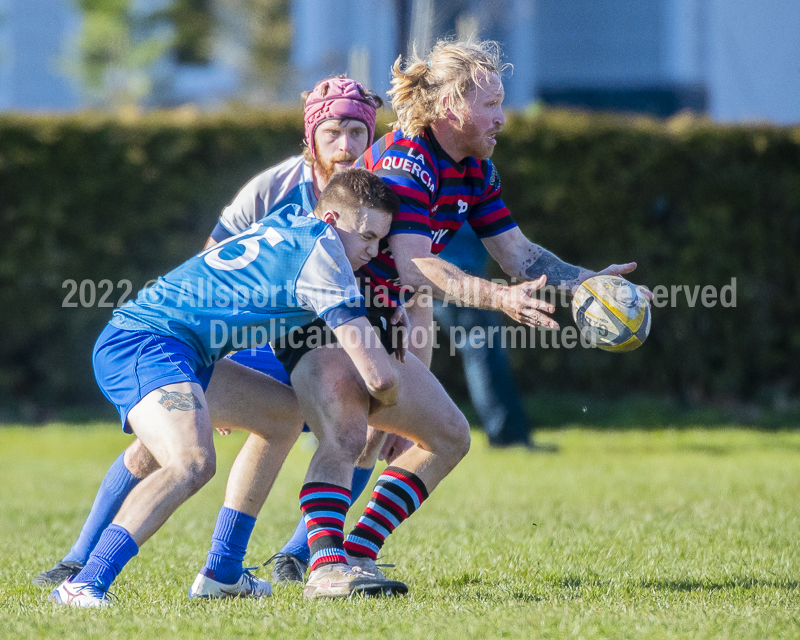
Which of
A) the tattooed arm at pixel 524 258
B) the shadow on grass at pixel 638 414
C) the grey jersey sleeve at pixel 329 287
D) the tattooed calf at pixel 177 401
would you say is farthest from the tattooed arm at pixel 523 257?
the shadow on grass at pixel 638 414

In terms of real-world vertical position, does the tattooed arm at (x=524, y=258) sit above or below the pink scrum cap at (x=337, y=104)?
below

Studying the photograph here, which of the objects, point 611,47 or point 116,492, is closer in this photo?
point 116,492

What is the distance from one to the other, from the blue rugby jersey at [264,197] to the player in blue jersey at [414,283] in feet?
2.03

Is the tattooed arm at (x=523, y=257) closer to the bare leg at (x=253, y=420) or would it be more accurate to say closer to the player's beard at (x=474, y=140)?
the player's beard at (x=474, y=140)

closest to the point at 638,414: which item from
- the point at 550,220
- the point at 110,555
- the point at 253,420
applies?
the point at 550,220

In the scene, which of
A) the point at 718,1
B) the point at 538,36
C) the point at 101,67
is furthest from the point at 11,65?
the point at 718,1

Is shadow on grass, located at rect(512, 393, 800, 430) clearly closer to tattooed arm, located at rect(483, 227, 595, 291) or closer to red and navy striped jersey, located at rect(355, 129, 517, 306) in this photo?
tattooed arm, located at rect(483, 227, 595, 291)

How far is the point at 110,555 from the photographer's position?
135 inches

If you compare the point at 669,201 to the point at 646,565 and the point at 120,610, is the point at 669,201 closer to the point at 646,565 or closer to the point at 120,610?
the point at 646,565

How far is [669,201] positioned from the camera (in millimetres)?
10844

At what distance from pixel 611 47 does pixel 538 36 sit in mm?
1652

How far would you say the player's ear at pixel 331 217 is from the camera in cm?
373

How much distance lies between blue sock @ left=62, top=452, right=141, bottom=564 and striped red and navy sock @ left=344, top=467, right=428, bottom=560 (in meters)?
0.99

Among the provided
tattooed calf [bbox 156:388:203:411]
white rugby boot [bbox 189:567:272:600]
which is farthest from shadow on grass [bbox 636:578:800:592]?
tattooed calf [bbox 156:388:203:411]
